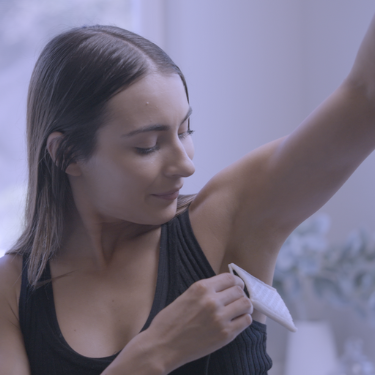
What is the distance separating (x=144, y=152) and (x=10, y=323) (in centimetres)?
38

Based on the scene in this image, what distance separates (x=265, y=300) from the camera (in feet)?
2.28

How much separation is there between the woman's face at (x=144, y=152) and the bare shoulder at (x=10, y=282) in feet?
0.75

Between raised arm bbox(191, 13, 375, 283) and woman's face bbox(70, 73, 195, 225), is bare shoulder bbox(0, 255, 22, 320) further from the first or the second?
raised arm bbox(191, 13, 375, 283)

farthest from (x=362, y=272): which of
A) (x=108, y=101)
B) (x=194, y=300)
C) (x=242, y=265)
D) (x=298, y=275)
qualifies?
(x=108, y=101)

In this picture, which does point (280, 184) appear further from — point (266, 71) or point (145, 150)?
point (266, 71)

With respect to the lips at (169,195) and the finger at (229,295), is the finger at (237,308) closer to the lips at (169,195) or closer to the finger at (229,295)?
the finger at (229,295)

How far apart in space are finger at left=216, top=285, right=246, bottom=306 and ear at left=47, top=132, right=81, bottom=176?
314 millimetres

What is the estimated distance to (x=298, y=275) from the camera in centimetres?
151

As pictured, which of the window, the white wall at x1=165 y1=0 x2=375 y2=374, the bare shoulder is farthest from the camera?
the white wall at x1=165 y1=0 x2=375 y2=374

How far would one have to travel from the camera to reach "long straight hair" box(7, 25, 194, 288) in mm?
709

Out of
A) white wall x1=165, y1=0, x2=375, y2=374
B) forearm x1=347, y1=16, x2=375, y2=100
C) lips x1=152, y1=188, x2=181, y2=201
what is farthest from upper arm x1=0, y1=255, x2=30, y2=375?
white wall x1=165, y1=0, x2=375, y2=374

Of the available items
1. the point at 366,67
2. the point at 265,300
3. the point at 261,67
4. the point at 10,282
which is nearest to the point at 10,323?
the point at 10,282

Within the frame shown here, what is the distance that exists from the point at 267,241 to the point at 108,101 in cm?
34

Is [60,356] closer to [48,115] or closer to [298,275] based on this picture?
[48,115]
